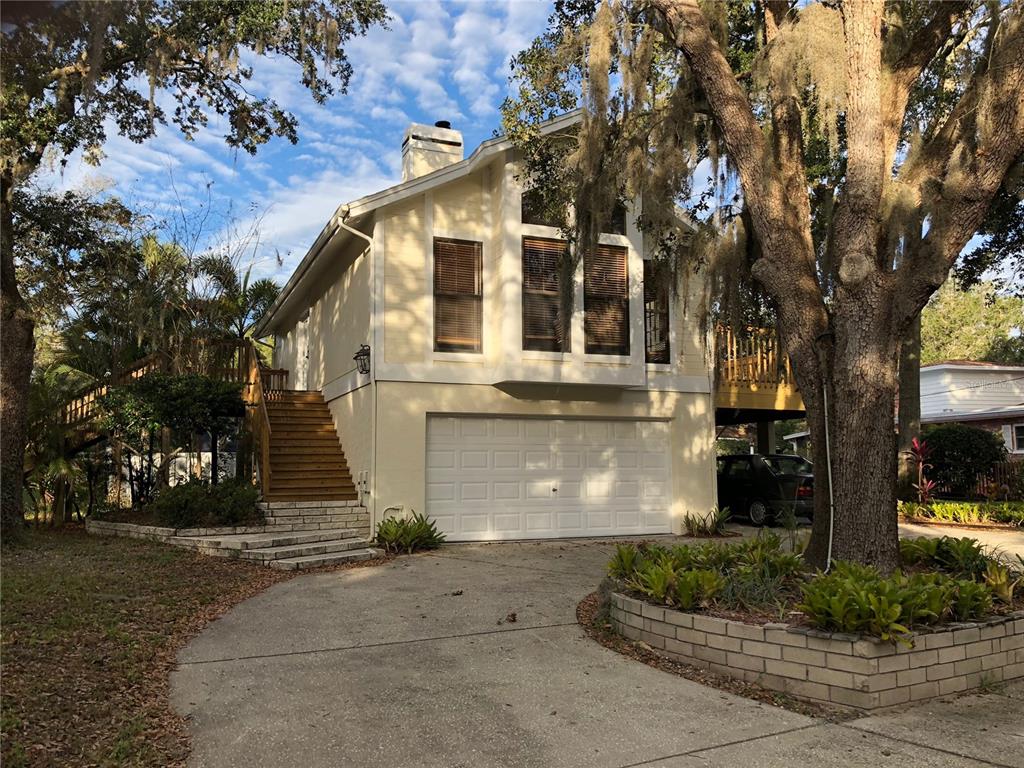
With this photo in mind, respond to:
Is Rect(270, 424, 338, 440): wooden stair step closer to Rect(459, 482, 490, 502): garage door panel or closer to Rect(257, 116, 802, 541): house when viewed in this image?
Rect(257, 116, 802, 541): house

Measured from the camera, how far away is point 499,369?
36.6 feet

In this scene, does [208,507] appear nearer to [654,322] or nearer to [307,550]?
[307,550]

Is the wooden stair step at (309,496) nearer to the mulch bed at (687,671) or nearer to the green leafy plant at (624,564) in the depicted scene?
the mulch bed at (687,671)

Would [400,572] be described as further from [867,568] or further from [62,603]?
[867,568]

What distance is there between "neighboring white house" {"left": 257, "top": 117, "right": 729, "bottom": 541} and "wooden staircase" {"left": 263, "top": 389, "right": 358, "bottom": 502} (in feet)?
1.01

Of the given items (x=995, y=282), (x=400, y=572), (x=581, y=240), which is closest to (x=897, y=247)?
(x=581, y=240)

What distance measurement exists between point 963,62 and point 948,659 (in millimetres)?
5696

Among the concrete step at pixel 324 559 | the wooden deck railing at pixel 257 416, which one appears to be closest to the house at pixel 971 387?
the wooden deck railing at pixel 257 416

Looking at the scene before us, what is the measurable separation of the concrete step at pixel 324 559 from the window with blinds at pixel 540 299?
3829 mm

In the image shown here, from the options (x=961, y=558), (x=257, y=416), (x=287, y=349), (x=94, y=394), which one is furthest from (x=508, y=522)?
(x=287, y=349)

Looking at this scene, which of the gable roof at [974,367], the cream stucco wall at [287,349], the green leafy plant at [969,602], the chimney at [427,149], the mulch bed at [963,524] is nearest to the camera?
the green leafy plant at [969,602]

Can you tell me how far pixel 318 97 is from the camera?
11812 millimetres

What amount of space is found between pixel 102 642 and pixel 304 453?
24.0 feet

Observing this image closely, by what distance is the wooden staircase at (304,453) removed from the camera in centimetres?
1140
